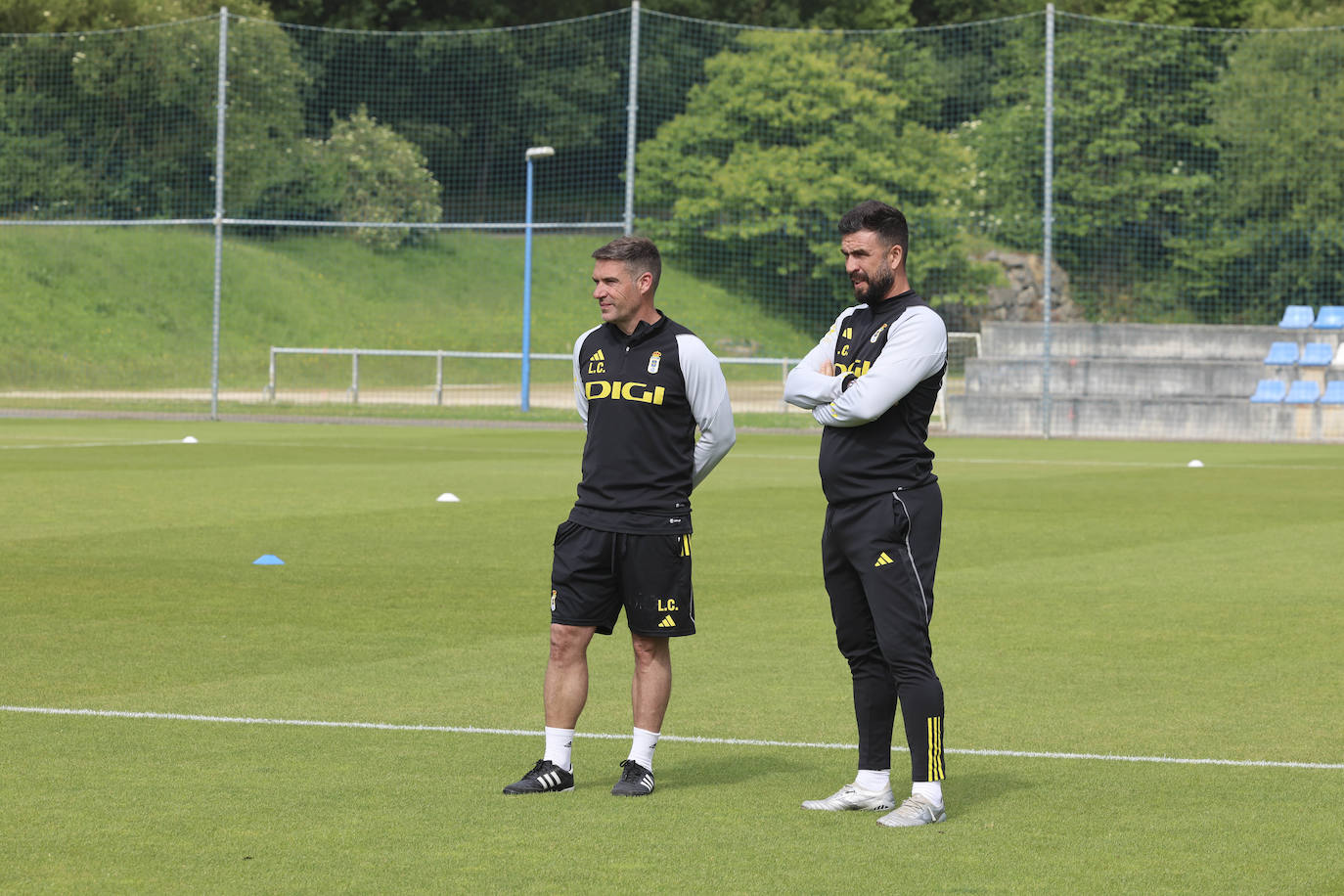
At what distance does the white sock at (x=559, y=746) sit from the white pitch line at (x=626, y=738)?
0.82 metres

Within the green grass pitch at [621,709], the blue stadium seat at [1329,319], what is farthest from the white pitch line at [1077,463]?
the blue stadium seat at [1329,319]

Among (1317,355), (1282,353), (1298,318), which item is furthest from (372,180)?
(1317,355)

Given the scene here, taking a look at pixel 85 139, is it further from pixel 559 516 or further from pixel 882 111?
pixel 559 516

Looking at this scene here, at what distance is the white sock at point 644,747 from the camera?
616 centimetres

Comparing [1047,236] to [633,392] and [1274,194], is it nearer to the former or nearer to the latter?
[1274,194]

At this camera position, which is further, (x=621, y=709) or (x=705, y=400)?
(x=621, y=709)

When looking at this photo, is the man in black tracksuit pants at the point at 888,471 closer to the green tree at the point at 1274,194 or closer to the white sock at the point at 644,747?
the white sock at the point at 644,747

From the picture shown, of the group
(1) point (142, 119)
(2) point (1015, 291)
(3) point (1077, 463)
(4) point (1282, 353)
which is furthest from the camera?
(2) point (1015, 291)

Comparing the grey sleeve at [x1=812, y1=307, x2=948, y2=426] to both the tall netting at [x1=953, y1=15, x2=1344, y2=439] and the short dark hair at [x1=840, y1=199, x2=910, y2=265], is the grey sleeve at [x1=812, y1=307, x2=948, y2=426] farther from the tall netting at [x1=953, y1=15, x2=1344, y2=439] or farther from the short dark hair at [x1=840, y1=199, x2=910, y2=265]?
the tall netting at [x1=953, y1=15, x2=1344, y2=439]

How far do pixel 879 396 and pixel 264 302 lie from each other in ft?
137

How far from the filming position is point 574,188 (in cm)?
4647

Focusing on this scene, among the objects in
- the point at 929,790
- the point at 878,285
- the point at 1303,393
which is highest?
the point at 878,285

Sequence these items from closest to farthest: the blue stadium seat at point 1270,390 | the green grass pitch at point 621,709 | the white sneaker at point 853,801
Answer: the green grass pitch at point 621,709, the white sneaker at point 853,801, the blue stadium seat at point 1270,390

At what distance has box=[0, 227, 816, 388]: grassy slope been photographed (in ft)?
132
